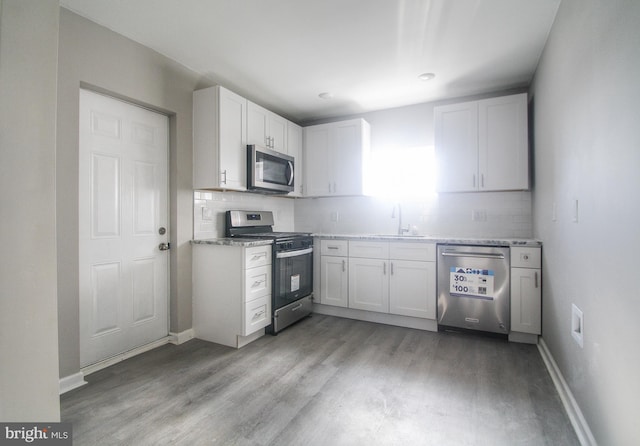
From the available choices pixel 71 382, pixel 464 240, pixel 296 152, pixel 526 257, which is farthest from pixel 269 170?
pixel 526 257

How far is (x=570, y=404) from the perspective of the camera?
5.87 feet

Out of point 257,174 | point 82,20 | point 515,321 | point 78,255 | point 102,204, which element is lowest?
point 515,321

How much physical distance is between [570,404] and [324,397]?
4.67 feet

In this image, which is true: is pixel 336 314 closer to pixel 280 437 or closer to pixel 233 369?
pixel 233 369

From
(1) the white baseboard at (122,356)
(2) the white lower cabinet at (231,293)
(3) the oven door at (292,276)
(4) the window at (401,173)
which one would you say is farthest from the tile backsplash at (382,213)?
(1) the white baseboard at (122,356)

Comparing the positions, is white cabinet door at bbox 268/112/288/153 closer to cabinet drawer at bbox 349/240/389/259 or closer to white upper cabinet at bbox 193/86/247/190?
white upper cabinet at bbox 193/86/247/190

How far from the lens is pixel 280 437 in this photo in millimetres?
1611

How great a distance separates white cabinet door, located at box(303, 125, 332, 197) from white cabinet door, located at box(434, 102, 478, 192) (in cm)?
137

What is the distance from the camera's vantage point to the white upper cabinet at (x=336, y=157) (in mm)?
3898

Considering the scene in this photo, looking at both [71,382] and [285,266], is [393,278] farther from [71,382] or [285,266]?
[71,382]

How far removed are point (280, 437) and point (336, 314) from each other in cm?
217

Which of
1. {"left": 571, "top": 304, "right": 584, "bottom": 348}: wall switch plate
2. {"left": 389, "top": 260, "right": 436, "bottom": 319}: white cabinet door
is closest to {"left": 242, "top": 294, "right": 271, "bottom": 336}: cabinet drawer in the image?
{"left": 389, "top": 260, "right": 436, "bottom": 319}: white cabinet door

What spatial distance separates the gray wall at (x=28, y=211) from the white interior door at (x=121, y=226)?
1.45 meters

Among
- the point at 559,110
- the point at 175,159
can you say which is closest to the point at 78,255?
the point at 175,159
